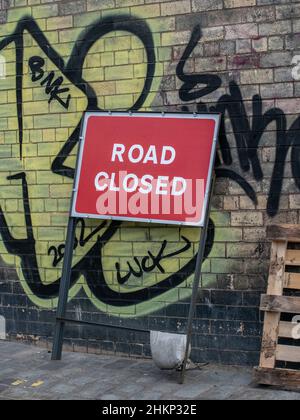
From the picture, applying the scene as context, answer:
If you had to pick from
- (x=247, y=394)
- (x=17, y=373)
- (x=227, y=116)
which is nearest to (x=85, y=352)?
(x=17, y=373)

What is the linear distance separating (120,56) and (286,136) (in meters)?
1.85

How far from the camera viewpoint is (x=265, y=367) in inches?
201

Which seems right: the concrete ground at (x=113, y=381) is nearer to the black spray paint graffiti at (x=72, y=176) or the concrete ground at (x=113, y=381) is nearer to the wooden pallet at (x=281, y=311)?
the wooden pallet at (x=281, y=311)

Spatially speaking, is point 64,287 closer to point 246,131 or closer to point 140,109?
point 140,109

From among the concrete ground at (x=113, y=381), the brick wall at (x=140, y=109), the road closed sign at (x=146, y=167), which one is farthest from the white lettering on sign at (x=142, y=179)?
the concrete ground at (x=113, y=381)

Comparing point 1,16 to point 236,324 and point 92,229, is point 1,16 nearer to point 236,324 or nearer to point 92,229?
point 92,229

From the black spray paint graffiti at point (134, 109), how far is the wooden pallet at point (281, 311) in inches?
14.4

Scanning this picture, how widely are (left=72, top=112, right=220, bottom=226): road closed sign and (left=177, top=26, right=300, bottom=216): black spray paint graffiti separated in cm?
22

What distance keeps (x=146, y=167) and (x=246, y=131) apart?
991 millimetres

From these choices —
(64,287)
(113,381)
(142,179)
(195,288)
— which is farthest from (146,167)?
(113,381)

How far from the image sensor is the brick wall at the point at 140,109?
18.5 ft

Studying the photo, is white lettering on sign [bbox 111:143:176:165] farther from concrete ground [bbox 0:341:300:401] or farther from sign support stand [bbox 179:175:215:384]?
concrete ground [bbox 0:341:300:401]

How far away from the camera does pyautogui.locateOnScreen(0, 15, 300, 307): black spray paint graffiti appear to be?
5.65m

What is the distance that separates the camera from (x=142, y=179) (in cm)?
583
